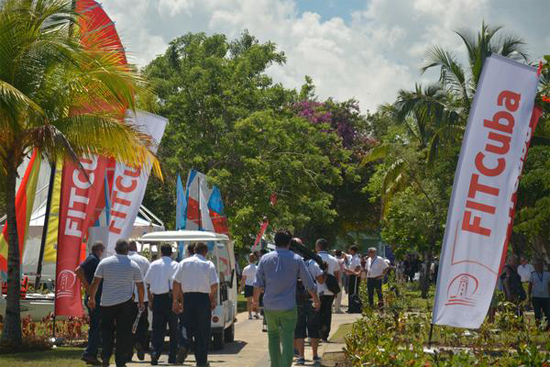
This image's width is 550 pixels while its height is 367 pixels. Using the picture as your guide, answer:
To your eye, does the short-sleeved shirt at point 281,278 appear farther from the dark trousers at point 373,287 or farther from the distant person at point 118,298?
the dark trousers at point 373,287

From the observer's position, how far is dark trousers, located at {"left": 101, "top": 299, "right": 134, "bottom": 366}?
42.7 feet

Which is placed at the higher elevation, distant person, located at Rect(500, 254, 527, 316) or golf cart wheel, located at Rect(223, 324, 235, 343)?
distant person, located at Rect(500, 254, 527, 316)

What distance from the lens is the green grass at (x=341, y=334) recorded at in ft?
61.5

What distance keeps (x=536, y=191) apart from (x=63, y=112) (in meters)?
13.9

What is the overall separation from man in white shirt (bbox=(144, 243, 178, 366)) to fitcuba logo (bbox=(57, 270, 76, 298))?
1940 mm

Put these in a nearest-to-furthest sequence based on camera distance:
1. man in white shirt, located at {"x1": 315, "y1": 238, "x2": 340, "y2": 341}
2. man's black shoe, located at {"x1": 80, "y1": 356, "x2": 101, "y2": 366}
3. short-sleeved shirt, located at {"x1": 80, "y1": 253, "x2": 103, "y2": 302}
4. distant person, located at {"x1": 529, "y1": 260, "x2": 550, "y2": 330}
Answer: man's black shoe, located at {"x1": 80, "y1": 356, "x2": 101, "y2": 366}, short-sleeved shirt, located at {"x1": 80, "y1": 253, "x2": 103, "y2": 302}, man in white shirt, located at {"x1": 315, "y1": 238, "x2": 340, "y2": 341}, distant person, located at {"x1": 529, "y1": 260, "x2": 550, "y2": 330}

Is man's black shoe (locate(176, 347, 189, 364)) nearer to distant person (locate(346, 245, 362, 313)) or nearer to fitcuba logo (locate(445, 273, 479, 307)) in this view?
fitcuba logo (locate(445, 273, 479, 307))

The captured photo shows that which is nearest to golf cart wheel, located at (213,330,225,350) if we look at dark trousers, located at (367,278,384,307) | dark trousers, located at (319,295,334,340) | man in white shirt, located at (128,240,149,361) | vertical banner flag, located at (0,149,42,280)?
man in white shirt, located at (128,240,149,361)

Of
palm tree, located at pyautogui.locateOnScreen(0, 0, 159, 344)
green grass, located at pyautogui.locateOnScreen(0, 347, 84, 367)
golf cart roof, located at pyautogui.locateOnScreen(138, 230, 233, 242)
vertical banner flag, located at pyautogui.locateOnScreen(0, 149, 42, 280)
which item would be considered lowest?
green grass, located at pyautogui.locateOnScreen(0, 347, 84, 367)

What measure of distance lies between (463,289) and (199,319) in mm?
3813

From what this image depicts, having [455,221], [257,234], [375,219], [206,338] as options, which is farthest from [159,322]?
[375,219]

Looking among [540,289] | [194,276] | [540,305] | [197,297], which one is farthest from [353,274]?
[194,276]

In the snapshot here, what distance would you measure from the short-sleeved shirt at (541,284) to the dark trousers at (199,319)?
8.85 meters

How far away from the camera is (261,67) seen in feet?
110
